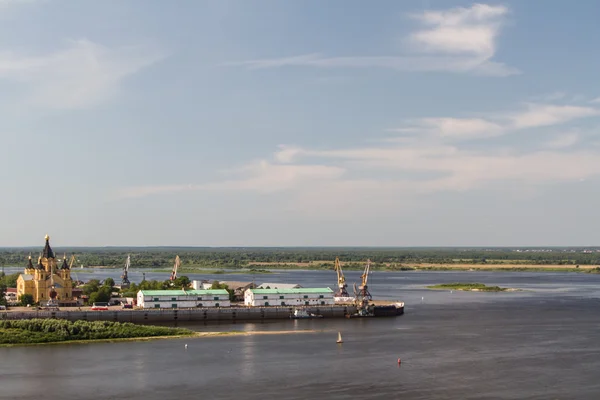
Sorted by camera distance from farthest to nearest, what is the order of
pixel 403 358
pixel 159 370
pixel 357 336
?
pixel 357 336, pixel 403 358, pixel 159 370

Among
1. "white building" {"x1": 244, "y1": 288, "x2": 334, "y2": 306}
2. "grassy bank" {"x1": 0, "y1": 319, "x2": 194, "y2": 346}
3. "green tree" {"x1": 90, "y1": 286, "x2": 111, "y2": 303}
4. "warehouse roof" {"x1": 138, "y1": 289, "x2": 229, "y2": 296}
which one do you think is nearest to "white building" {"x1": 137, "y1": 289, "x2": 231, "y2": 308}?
"warehouse roof" {"x1": 138, "y1": 289, "x2": 229, "y2": 296}

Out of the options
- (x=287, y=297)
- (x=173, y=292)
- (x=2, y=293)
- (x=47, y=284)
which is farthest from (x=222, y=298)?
(x=2, y=293)

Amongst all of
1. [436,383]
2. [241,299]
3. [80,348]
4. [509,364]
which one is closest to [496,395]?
[436,383]

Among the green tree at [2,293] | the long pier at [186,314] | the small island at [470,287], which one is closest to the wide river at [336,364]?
the long pier at [186,314]

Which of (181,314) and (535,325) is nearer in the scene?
(535,325)

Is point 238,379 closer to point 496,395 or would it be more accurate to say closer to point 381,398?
point 381,398

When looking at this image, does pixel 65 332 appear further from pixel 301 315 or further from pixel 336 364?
pixel 301 315

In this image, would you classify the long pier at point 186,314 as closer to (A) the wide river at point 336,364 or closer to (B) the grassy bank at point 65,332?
(A) the wide river at point 336,364
